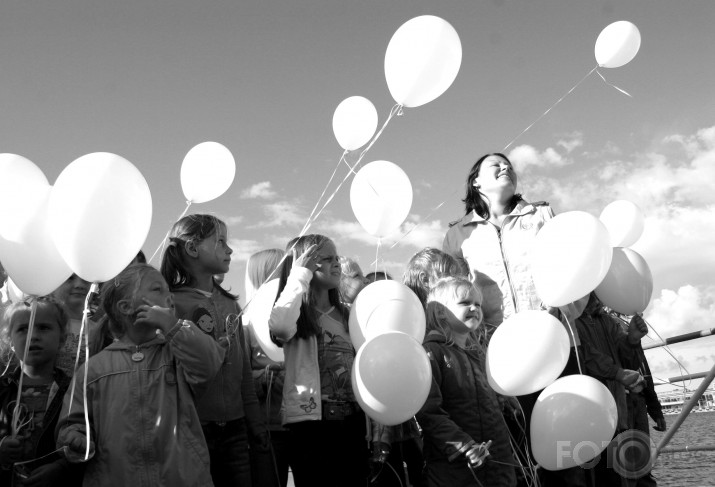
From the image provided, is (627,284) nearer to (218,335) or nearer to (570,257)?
(570,257)

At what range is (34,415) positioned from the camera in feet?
7.93

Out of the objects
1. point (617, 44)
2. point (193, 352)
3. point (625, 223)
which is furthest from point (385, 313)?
point (617, 44)

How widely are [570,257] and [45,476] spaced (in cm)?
216

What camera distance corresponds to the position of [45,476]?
214cm

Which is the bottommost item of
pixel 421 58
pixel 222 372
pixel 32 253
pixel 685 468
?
pixel 685 468

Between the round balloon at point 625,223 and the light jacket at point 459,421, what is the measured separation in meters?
1.93

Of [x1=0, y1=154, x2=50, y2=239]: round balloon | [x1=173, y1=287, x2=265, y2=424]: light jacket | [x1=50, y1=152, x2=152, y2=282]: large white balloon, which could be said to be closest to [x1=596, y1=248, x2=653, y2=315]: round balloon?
[x1=173, y1=287, x2=265, y2=424]: light jacket

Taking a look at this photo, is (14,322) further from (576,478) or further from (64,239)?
(576,478)

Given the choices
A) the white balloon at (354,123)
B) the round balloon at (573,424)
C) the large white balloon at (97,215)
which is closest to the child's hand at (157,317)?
the large white balloon at (97,215)

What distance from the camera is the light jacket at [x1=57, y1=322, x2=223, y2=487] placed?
81.4 inches

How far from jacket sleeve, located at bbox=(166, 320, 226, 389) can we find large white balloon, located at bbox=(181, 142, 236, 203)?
5.55ft

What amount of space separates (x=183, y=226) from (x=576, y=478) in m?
2.22

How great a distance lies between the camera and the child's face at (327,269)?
9.84 feet

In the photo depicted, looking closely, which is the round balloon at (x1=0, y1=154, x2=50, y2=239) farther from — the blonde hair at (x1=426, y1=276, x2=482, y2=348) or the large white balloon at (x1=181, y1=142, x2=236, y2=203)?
the blonde hair at (x1=426, y1=276, x2=482, y2=348)
